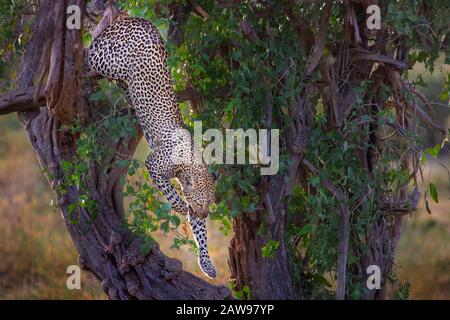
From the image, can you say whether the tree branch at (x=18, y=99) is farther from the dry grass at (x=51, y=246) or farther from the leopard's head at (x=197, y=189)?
the dry grass at (x=51, y=246)

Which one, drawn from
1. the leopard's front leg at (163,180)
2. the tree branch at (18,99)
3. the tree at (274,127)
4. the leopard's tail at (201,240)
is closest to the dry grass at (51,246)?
the tree at (274,127)

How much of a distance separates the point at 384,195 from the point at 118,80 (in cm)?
176

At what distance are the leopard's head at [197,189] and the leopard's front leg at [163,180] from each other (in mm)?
49

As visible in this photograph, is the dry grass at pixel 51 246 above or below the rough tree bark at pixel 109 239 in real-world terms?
below

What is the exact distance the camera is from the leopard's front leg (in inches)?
191

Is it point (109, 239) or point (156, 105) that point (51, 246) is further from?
point (156, 105)

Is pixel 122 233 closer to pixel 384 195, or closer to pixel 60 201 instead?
pixel 60 201

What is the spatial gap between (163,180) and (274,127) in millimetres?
800

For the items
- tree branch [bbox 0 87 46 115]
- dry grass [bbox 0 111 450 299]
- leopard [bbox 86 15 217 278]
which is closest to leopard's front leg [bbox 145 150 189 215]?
leopard [bbox 86 15 217 278]

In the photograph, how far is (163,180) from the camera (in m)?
4.86

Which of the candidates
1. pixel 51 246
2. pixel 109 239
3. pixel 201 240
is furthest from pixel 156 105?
pixel 51 246

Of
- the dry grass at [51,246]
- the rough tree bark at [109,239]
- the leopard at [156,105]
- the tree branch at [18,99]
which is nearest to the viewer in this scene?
the leopard at [156,105]

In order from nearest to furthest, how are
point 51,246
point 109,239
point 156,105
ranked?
point 156,105 < point 109,239 < point 51,246

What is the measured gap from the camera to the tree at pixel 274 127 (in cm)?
500
